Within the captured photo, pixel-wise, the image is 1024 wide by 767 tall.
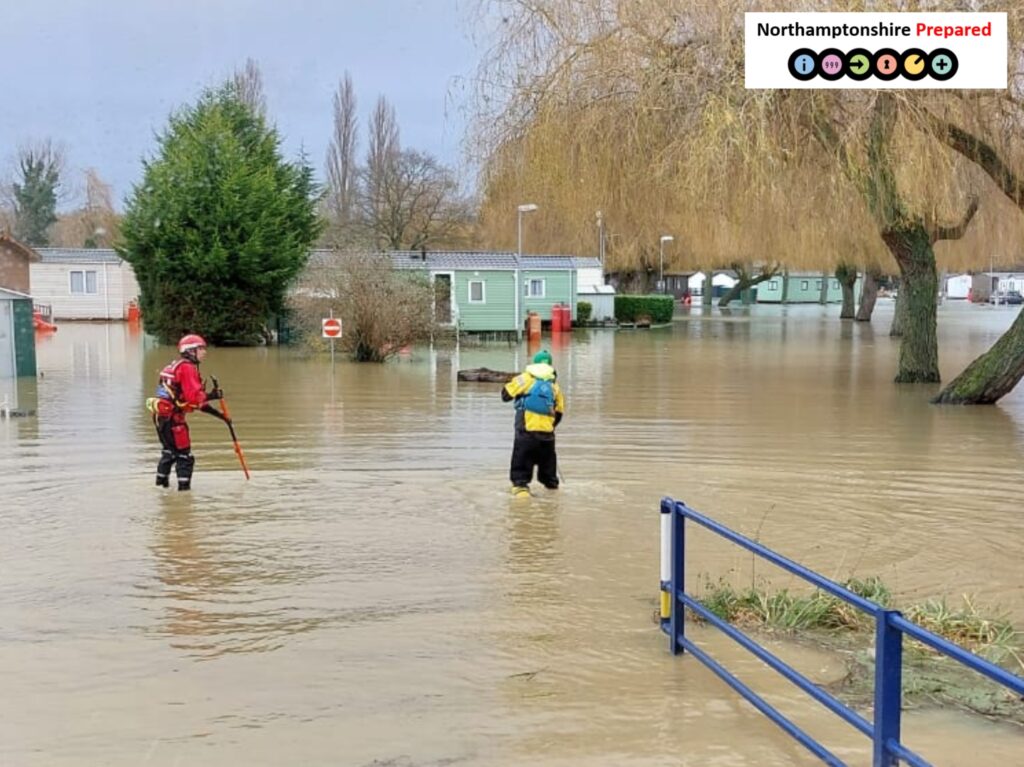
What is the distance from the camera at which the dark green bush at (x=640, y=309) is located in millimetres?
48156

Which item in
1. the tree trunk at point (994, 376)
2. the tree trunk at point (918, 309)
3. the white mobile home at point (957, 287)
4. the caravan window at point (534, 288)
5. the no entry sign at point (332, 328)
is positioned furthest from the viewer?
the white mobile home at point (957, 287)

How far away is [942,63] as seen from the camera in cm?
1419

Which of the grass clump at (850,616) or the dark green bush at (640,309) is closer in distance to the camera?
the grass clump at (850,616)

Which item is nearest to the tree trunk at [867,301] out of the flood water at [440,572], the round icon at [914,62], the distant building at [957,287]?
the flood water at [440,572]

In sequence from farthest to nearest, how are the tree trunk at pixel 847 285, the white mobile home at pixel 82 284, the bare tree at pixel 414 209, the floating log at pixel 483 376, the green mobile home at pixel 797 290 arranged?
the green mobile home at pixel 797 290 < the bare tree at pixel 414 209 < the tree trunk at pixel 847 285 < the white mobile home at pixel 82 284 < the floating log at pixel 483 376

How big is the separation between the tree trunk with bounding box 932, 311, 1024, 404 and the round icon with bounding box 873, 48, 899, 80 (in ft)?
15.7

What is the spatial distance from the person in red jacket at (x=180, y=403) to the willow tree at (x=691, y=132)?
7075 mm

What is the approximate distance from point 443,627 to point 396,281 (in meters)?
21.2

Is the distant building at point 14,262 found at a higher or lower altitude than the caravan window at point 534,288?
higher

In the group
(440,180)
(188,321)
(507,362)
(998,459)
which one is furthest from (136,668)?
(440,180)

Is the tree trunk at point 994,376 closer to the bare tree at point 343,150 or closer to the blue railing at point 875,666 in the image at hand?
the blue railing at point 875,666

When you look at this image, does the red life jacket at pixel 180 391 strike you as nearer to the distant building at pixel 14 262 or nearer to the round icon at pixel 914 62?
the round icon at pixel 914 62

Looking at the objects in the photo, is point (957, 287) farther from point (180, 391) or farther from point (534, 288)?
point (180, 391)

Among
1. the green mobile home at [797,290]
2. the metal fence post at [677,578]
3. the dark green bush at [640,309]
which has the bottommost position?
the metal fence post at [677,578]
